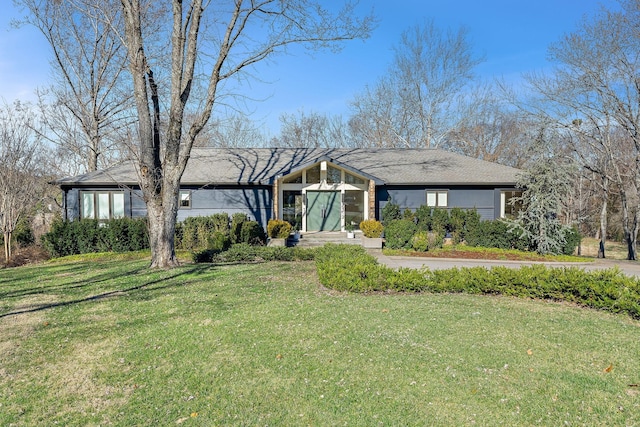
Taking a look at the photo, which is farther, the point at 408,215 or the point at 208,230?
the point at 408,215

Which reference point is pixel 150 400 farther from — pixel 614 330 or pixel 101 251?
pixel 101 251

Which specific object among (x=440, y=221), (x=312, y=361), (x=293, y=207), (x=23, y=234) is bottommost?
(x=312, y=361)

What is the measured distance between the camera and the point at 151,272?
9656 millimetres

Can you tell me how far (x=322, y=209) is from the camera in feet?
57.1

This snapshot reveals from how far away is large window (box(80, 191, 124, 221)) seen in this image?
1712 centimetres

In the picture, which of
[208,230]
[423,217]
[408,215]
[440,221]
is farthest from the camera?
[408,215]

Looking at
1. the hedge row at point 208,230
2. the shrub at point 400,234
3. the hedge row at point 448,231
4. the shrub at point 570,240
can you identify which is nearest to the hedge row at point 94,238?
the hedge row at point 208,230

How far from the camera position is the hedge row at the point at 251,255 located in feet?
39.5

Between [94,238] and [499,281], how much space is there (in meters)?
14.9

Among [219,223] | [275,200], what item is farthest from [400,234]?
[219,223]

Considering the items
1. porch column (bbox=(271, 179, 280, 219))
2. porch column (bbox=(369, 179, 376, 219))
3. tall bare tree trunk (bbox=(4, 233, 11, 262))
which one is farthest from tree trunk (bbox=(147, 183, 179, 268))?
porch column (bbox=(369, 179, 376, 219))

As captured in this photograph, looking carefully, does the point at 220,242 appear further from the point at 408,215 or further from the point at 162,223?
the point at 408,215

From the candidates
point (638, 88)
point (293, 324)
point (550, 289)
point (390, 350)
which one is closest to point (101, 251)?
point (293, 324)

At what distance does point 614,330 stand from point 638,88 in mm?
14484
